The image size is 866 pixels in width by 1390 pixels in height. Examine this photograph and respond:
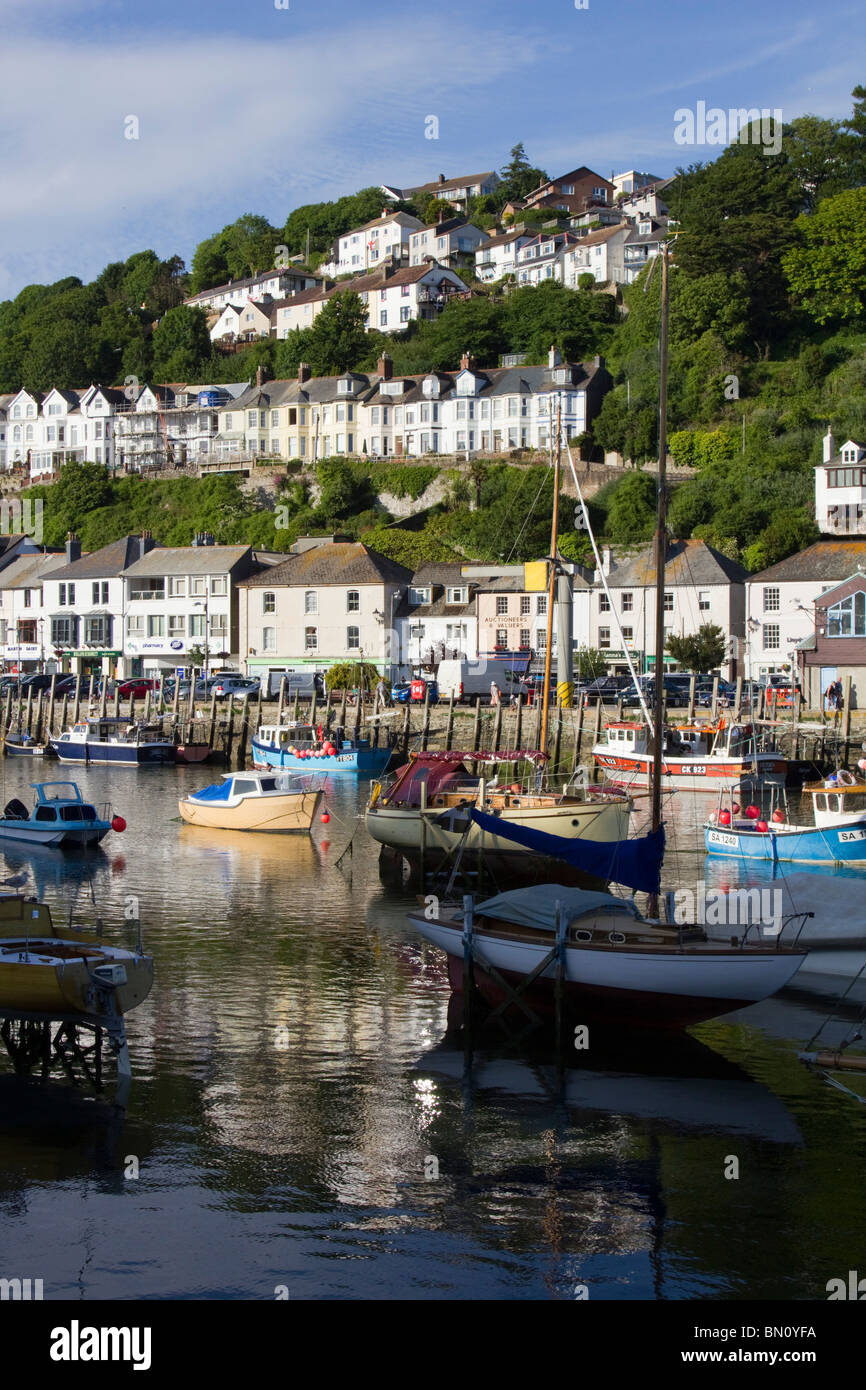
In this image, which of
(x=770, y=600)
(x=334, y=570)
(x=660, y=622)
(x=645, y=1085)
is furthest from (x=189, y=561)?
(x=645, y=1085)

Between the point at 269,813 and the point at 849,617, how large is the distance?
31462 mm

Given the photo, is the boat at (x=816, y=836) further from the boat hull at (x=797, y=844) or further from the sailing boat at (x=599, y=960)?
the sailing boat at (x=599, y=960)

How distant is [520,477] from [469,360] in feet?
63.4

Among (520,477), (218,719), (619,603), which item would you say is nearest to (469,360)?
(520,477)

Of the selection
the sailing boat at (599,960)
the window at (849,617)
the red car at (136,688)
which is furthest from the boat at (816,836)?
the red car at (136,688)

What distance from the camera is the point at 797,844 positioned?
36.1 meters

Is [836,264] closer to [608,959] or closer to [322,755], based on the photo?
[322,755]

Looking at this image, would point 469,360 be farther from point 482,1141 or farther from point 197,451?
point 482,1141

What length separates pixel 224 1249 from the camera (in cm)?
1486

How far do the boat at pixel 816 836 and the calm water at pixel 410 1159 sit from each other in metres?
11.9

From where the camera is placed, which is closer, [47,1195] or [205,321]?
[47,1195]

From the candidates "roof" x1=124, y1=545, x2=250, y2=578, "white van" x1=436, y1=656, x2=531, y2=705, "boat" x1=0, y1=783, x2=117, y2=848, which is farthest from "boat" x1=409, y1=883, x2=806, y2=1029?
"roof" x1=124, y1=545, x2=250, y2=578

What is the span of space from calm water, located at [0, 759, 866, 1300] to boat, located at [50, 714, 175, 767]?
45.7 metres
